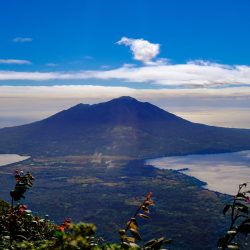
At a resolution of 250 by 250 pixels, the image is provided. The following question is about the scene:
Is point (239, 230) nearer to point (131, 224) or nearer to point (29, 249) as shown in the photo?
point (131, 224)

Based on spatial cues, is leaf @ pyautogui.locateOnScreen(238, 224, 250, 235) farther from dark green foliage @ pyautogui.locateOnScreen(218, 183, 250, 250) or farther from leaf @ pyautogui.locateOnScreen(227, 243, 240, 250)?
leaf @ pyautogui.locateOnScreen(227, 243, 240, 250)

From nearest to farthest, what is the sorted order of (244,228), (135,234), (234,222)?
(244,228)
(234,222)
(135,234)

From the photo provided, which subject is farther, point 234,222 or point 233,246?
point 234,222

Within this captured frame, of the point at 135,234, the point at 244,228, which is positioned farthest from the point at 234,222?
the point at 135,234

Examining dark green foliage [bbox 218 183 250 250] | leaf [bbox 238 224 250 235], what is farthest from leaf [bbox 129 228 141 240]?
leaf [bbox 238 224 250 235]

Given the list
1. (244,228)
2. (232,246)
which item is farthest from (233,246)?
(244,228)

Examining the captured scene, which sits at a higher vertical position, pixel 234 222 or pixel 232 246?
pixel 234 222

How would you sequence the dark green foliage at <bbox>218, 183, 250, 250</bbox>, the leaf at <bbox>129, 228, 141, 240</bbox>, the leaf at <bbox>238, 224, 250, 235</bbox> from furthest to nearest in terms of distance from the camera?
1. the leaf at <bbox>129, 228, 141, 240</bbox>
2. the dark green foliage at <bbox>218, 183, 250, 250</bbox>
3. the leaf at <bbox>238, 224, 250, 235</bbox>

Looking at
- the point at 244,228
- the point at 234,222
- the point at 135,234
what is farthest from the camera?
the point at 135,234

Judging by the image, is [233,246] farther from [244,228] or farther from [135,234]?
[135,234]

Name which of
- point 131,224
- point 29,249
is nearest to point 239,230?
point 131,224

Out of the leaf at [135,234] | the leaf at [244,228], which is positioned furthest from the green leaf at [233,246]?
the leaf at [135,234]
